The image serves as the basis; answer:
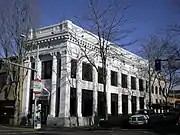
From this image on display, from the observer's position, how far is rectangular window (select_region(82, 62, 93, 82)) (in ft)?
111

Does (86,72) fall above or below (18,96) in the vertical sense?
above

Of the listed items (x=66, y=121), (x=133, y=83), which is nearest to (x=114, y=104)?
(x=133, y=83)

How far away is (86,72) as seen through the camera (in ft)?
113

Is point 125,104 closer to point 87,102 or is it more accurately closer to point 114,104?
point 114,104

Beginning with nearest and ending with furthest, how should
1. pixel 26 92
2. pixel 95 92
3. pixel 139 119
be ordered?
pixel 139 119 → pixel 26 92 → pixel 95 92

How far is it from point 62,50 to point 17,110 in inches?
365

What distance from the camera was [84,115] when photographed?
32969mm

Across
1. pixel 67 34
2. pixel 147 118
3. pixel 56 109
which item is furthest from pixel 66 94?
pixel 147 118

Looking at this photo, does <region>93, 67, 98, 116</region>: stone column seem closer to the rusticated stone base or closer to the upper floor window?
the rusticated stone base

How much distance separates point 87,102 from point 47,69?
21.5ft

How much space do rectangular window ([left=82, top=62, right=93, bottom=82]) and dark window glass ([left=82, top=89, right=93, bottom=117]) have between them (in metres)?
1.68

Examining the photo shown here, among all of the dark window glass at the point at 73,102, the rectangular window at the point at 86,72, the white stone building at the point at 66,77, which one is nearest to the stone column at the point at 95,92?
the white stone building at the point at 66,77

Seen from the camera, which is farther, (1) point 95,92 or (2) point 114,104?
(2) point 114,104

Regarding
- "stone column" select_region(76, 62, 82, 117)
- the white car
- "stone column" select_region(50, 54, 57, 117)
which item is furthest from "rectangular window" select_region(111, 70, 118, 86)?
the white car
